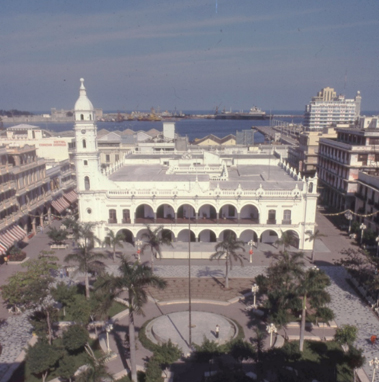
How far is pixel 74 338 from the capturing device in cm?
2409

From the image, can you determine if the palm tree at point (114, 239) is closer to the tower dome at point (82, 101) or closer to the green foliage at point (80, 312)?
the green foliage at point (80, 312)

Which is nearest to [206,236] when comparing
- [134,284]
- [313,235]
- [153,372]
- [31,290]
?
[313,235]

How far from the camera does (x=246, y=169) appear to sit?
Result: 5850 cm

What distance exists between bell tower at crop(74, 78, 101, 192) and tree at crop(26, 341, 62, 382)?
2408 cm

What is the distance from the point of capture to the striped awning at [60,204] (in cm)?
5558

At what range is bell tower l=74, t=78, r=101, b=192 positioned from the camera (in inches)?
1679

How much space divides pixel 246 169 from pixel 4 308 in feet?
125

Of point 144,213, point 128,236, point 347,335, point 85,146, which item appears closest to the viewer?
point 347,335

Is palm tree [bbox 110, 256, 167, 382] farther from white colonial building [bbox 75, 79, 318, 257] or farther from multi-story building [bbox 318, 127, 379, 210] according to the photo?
multi-story building [bbox 318, 127, 379, 210]

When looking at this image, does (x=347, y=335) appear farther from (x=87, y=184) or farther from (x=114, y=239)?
(x=87, y=184)

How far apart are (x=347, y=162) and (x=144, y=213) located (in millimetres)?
31121

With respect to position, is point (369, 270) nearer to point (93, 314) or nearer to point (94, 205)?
point (93, 314)

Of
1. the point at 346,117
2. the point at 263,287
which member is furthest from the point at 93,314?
the point at 346,117

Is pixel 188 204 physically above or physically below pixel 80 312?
above
